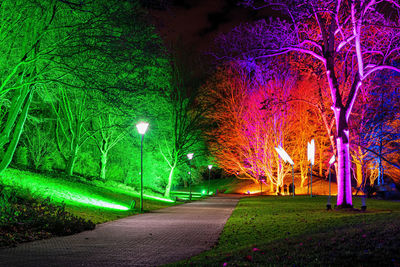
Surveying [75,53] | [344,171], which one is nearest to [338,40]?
[344,171]

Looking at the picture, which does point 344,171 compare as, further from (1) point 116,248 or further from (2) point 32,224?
(2) point 32,224

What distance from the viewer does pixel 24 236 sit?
30.0 feet

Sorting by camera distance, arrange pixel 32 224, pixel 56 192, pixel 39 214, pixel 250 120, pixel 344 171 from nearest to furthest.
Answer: pixel 32 224 < pixel 39 214 < pixel 344 171 < pixel 56 192 < pixel 250 120

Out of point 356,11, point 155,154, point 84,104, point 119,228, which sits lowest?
point 119,228

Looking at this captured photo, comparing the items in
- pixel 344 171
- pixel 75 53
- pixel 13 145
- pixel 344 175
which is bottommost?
pixel 344 175

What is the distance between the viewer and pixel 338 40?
20.1 metres

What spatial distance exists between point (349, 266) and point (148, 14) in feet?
34.7

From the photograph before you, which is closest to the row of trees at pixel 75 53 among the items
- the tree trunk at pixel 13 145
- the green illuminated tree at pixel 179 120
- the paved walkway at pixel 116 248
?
the tree trunk at pixel 13 145

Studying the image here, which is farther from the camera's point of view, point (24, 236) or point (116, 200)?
point (116, 200)

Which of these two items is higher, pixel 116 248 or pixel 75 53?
pixel 75 53

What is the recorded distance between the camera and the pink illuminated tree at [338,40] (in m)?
15.8

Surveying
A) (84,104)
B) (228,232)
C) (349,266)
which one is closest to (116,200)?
(84,104)

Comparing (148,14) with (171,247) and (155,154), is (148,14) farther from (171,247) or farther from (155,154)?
(155,154)

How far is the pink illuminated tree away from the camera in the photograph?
15766mm
